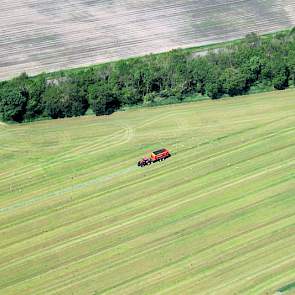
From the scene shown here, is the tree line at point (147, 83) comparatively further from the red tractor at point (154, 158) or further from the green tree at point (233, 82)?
the red tractor at point (154, 158)

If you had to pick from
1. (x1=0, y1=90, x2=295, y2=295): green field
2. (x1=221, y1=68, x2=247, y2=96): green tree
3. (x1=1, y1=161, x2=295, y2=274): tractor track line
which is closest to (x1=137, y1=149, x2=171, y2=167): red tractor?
(x1=0, y1=90, x2=295, y2=295): green field

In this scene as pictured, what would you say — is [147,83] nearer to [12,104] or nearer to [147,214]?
[12,104]

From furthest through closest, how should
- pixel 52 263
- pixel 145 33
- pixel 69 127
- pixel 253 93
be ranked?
pixel 145 33, pixel 253 93, pixel 69 127, pixel 52 263

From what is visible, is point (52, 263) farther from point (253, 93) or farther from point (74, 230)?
point (253, 93)

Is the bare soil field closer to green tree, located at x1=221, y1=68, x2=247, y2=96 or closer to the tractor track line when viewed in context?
green tree, located at x1=221, y1=68, x2=247, y2=96

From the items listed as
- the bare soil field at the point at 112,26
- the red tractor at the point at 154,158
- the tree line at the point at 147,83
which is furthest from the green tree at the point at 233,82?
the bare soil field at the point at 112,26

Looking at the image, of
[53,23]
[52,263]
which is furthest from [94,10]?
[52,263]
